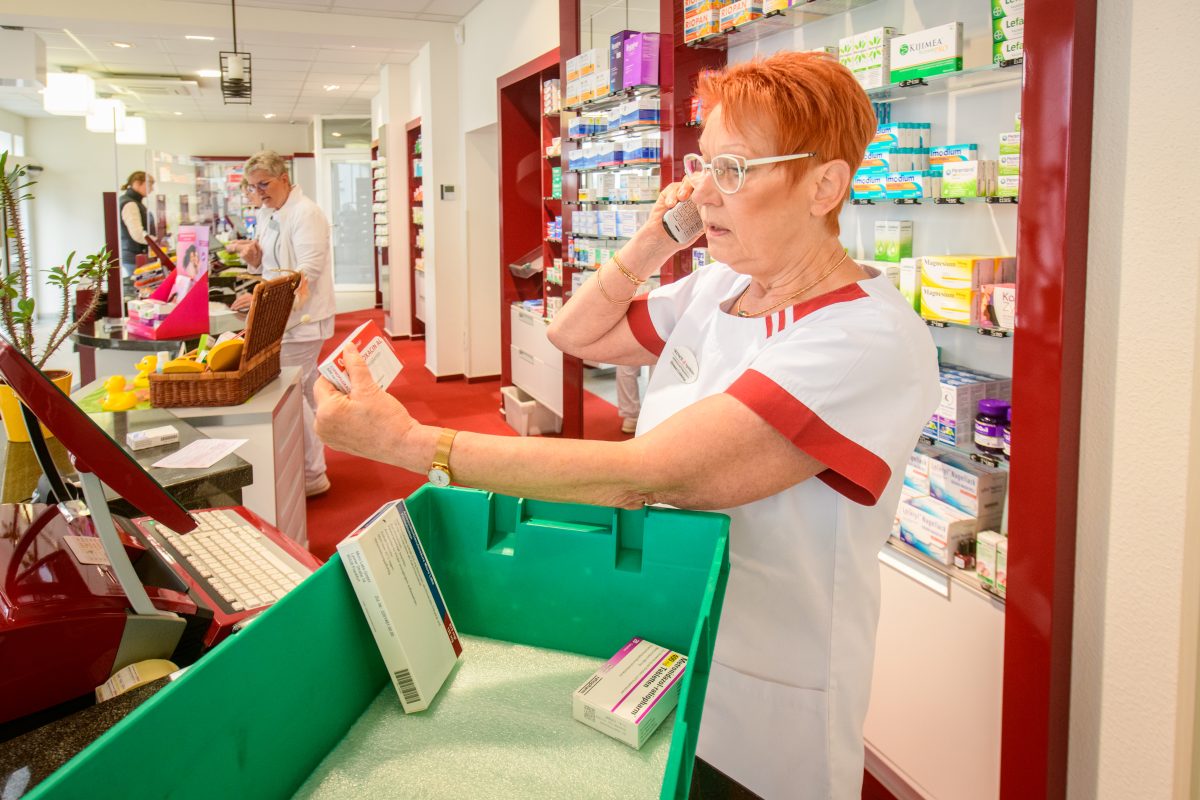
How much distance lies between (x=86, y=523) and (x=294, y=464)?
103 inches

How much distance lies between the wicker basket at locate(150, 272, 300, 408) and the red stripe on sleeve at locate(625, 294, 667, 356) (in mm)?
2008

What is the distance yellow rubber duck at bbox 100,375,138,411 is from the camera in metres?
3.13

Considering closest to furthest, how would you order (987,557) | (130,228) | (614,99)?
(987,557)
(614,99)
(130,228)

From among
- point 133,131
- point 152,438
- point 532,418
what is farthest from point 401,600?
point 133,131

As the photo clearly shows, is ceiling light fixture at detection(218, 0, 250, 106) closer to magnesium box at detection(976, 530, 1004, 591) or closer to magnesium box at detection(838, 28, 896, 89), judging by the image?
magnesium box at detection(838, 28, 896, 89)

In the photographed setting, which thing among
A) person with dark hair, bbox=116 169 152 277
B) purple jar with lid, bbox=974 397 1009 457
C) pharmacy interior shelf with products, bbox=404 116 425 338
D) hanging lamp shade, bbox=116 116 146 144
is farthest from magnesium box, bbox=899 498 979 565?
hanging lamp shade, bbox=116 116 146 144

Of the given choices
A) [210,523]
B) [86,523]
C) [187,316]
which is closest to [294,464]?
[187,316]

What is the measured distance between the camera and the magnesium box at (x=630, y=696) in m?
0.99

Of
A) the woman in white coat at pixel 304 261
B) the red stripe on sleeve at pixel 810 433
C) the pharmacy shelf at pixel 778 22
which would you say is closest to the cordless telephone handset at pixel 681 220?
the red stripe on sleeve at pixel 810 433

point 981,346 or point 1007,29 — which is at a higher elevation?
point 1007,29

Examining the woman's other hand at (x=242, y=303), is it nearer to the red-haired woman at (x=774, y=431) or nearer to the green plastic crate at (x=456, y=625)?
the red-haired woman at (x=774, y=431)

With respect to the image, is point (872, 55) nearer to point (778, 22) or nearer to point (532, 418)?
point (778, 22)

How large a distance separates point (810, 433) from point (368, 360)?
0.58m

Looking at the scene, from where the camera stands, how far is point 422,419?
7.26 meters
